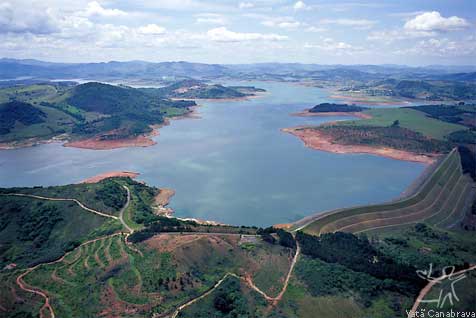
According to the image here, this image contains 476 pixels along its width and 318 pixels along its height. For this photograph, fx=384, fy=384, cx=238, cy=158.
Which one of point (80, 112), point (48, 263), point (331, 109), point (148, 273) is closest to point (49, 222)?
point (48, 263)

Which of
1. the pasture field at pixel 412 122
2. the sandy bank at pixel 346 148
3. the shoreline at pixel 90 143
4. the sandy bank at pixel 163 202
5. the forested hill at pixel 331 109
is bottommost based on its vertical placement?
the sandy bank at pixel 163 202

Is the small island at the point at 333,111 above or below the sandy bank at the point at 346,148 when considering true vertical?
above

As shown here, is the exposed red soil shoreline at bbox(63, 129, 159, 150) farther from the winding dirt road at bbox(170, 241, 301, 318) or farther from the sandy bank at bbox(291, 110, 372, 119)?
the winding dirt road at bbox(170, 241, 301, 318)

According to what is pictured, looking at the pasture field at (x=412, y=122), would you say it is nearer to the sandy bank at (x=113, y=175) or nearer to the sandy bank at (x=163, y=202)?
the sandy bank at (x=113, y=175)

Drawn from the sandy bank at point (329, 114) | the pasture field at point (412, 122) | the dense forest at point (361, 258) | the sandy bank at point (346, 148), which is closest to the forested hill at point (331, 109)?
the sandy bank at point (329, 114)

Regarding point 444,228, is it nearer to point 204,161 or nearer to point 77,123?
point 204,161
